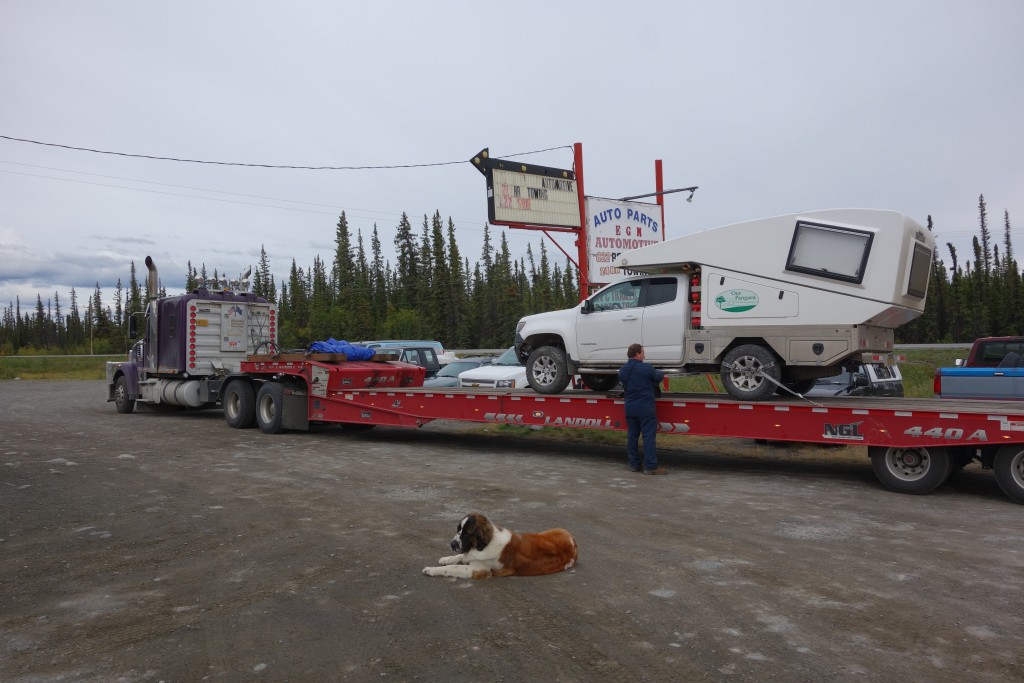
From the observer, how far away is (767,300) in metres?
9.50

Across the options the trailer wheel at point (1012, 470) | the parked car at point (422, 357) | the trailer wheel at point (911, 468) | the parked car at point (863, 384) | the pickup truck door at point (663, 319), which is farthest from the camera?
the parked car at point (422, 357)

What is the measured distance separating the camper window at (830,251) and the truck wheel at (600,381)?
3712 mm

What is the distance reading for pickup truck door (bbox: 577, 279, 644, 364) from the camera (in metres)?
10.6

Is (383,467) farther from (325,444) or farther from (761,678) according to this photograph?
(761,678)

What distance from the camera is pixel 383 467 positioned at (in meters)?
10.4

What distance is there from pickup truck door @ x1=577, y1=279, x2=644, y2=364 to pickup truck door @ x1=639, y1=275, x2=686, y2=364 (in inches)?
5.4

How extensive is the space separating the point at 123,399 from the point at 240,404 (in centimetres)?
592

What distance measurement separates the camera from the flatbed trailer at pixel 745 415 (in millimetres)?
7879

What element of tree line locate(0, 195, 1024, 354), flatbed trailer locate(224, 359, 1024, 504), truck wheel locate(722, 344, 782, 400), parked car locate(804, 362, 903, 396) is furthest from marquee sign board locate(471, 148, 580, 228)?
tree line locate(0, 195, 1024, 354)

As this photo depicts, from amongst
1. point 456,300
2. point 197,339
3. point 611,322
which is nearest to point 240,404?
point 197,339

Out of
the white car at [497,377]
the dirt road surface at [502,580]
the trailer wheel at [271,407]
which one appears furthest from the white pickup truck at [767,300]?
the trailer wheel at [271,407]

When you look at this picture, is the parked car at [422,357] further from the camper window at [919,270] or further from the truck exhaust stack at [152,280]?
the camper window at [919,270]

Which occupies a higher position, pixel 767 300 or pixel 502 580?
pixel 767 300

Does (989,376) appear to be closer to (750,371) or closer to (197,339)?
(750,371)
